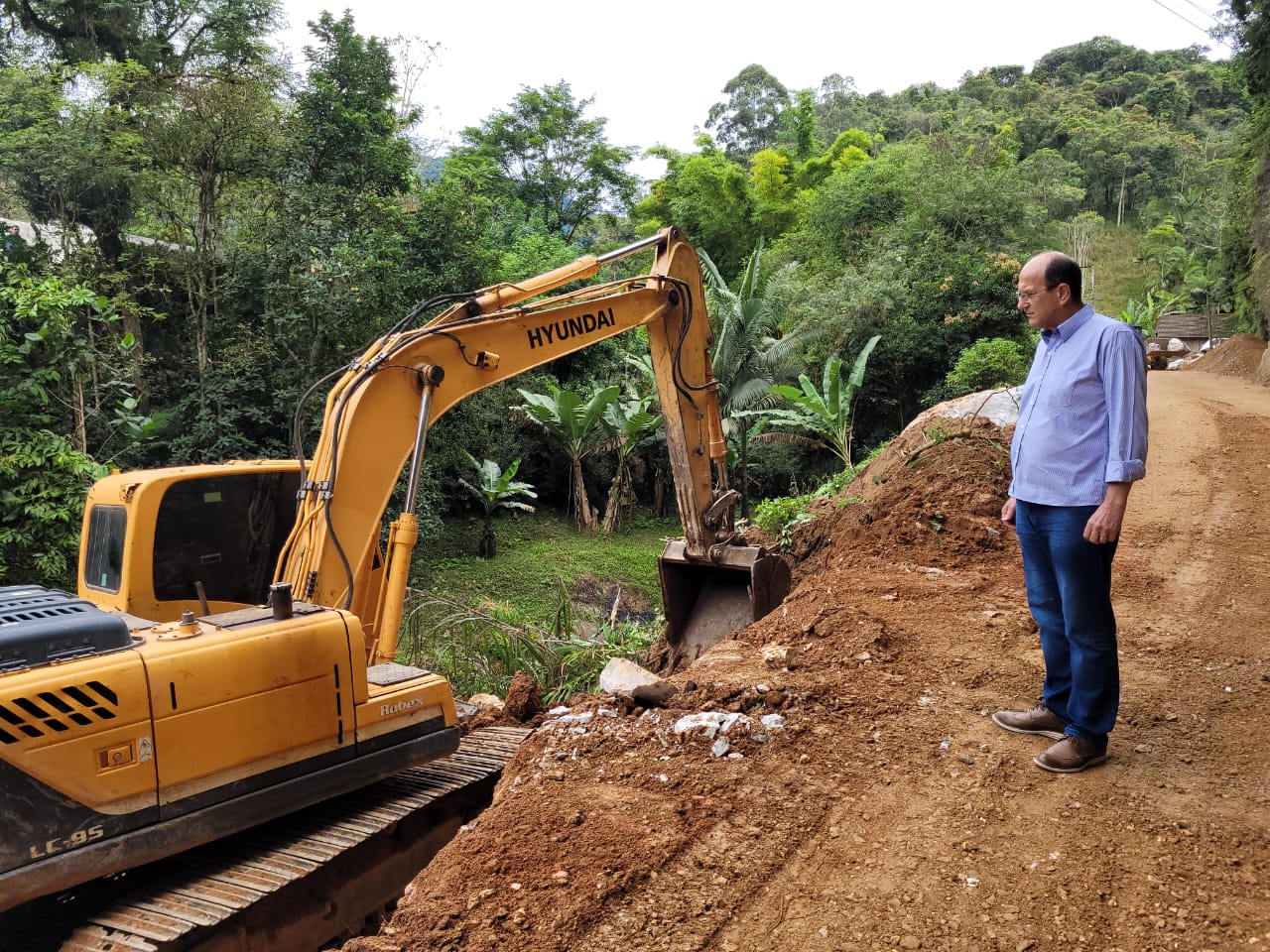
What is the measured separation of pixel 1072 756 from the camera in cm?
299

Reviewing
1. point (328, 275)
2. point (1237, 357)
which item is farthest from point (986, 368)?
point (328, 275)

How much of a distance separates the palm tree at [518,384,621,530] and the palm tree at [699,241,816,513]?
2286 mm

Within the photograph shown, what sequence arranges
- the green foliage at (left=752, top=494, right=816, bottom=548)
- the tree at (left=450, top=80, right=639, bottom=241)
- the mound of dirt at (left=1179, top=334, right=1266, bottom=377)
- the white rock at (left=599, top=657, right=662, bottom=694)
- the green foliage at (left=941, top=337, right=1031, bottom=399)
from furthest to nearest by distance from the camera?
the tree at (left=450, top=80, right=639, bottom=241), the mound of dirt at (left=1179, top=334, right=1266, bottom=377), the green foliage at (left=941, top=337, right=1031, bottom=399), the green foliage at (left=752, top=494, right=816, bottom=548), the white rock at (left=599, top=657, right=662, bottom=694)

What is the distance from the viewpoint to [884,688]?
395 centimetres

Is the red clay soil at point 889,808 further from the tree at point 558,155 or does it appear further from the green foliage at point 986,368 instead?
the tree at point 558,155

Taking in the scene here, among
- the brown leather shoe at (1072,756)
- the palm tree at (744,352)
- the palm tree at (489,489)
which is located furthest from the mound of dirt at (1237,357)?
the brown leather shoe at (1072,756)

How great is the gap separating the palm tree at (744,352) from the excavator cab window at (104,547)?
39.3 ft

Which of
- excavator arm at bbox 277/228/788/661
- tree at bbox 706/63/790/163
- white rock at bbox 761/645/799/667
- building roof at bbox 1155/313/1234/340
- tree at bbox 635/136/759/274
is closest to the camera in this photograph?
excavator arm at bbox 277/228/788/661

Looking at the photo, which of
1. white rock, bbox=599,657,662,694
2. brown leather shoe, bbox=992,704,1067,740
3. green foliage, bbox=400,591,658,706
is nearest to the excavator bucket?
green foliage, bbox=400,591,658,706

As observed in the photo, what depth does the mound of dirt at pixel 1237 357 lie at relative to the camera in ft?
60.0

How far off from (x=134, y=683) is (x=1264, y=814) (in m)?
3.75

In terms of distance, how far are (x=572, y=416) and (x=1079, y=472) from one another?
15.0 m

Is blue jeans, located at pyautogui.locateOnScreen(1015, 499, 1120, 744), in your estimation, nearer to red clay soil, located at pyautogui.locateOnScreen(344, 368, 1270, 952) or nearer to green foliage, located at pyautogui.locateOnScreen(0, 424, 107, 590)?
red clay soil, located at pyautogui.locateOnScreen(344, 368, 1270, 952)

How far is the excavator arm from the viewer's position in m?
3.89
